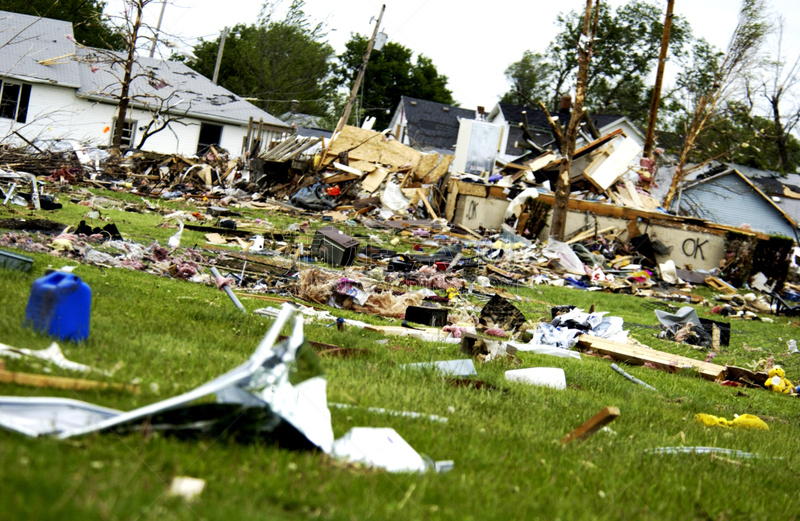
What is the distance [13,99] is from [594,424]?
35209mm

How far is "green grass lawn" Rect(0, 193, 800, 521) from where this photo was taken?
7.54 ft

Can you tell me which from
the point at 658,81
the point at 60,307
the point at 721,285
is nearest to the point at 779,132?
the point at 658,81

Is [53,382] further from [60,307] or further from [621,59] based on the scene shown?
[621,59]

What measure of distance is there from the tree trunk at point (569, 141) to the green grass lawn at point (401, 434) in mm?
13268

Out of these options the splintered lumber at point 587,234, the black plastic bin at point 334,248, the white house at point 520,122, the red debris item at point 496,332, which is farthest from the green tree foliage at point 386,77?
the red debris item at point 496,332

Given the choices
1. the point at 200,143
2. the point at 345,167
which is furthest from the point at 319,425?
the point at 200,143

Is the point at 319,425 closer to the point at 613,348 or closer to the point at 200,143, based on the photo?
the point at 613,348

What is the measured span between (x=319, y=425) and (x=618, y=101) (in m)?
62.0

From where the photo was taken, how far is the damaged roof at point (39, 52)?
1257 inches

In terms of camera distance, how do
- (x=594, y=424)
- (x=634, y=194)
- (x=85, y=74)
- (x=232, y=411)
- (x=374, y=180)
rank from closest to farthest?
(x=232, y=411) → (x=594, y=424) → (x=374, y=180) → (x=634, y=194) → (x=85, y=74)

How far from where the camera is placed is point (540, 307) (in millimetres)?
12547

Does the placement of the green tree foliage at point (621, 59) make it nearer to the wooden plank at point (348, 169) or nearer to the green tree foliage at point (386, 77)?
the green tree foliage at point (386, 77)

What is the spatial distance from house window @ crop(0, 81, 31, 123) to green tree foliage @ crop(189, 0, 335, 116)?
15.5 metres

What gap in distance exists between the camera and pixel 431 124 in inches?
2008
